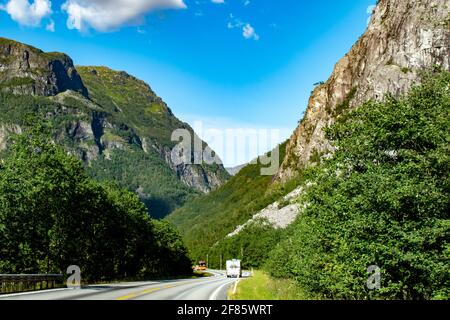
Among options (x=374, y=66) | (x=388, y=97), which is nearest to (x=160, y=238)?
(x=388, y=97)

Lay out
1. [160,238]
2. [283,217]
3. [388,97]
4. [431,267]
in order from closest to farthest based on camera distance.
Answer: [431,267] → [388,97] → [160,238] → [283,217]

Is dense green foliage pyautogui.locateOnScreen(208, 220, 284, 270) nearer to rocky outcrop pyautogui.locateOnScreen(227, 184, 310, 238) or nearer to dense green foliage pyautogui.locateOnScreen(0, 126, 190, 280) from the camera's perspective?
rocky outcrop pyautogui.locateOnScreen(227, 184, 310, 238)

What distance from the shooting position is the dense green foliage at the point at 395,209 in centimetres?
1728

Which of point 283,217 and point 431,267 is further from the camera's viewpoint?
point 283,217

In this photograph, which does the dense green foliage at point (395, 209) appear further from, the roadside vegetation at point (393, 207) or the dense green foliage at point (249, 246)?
the dense green foliage at point (249, 246)

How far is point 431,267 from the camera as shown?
16984 millimetres

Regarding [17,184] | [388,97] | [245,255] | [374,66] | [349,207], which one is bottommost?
[245,255]

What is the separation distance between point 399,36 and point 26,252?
15139 cm

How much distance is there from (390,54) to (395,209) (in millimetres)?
155793

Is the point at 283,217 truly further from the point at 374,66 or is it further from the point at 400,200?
the point at 400,200

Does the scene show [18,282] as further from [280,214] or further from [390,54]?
[280,214]

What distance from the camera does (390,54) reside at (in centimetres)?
16062

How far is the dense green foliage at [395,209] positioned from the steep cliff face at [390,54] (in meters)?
107

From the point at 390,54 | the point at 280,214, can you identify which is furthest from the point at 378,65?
the point at 280,214
